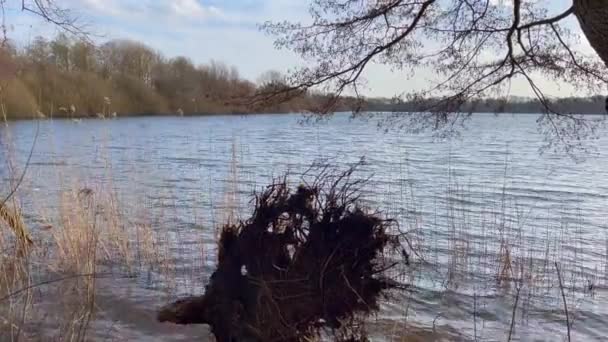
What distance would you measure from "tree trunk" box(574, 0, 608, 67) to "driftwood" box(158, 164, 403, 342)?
6.78 feet

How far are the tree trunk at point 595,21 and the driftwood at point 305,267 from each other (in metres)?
2.07

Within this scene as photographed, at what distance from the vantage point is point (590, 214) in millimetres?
10664

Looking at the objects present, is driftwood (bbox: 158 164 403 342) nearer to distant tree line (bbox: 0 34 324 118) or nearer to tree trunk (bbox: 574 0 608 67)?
tree trunk (bbox: 574 0 608 67)

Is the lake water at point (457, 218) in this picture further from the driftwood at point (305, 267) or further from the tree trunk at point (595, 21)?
the tree trunk at point (595, 21)

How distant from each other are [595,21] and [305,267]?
258cm

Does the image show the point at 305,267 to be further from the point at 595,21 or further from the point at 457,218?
the point at 457,218

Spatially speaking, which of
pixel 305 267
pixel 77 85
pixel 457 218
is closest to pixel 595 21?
pixel 305 267

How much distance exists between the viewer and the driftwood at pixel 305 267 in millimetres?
2961

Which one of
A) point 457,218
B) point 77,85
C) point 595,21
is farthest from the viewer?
point 77,85

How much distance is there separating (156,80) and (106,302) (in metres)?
47.4

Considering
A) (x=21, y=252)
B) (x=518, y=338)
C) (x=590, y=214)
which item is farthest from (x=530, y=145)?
(x=21, y=252)

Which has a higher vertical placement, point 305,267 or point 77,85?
point 77,85

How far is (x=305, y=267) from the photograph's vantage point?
2984 mm

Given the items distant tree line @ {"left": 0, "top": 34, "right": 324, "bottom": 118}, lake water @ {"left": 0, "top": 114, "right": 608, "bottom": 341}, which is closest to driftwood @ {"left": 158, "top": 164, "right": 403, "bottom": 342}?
lake water @ {"left": 0, "top": 114, "right": 608, "bottom": 341}
